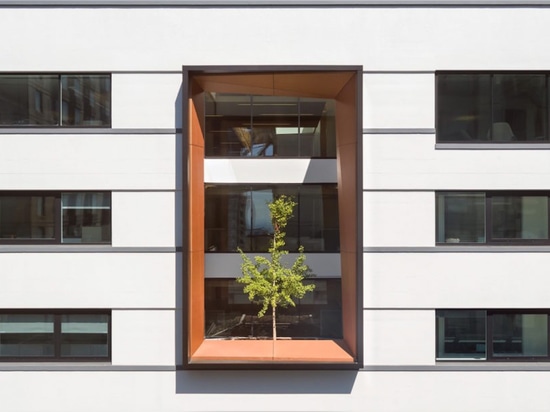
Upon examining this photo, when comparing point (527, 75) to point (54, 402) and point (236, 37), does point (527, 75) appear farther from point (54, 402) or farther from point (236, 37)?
point (54, 402)

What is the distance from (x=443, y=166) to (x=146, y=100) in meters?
7.01

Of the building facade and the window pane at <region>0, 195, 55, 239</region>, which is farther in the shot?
the window pane at <region>0, 195, 55, 239</region>

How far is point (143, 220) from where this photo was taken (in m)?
8.63

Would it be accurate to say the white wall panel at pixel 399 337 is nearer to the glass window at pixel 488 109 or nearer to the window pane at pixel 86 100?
the glass window at pixel 488 109

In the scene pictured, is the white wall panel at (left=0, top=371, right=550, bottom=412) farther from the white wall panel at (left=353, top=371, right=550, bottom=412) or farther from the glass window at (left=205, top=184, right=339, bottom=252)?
the glass window at (left=205, top=184, right=339, bottom=252)

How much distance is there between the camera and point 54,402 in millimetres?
8469

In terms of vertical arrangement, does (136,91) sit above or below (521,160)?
above

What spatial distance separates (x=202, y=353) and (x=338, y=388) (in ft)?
10.4

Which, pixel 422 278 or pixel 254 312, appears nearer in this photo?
pixel 422 278

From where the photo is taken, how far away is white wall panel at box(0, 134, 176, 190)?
8.63 m

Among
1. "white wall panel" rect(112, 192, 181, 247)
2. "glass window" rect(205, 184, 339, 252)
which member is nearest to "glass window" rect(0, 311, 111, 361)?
"white wall panel" rect(112, 192, 181, 247)

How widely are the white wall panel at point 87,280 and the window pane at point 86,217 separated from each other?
0.42 metres

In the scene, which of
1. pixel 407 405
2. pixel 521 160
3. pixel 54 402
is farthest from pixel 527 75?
pixel 54 402

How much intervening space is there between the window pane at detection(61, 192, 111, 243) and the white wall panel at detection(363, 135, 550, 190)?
6.07 meters
